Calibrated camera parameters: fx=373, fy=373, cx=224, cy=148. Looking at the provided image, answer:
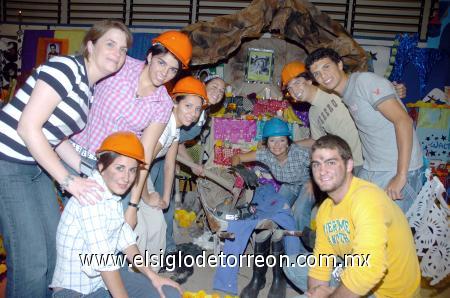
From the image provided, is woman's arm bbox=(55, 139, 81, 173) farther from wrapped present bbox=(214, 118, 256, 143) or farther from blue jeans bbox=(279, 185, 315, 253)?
wrapped present bbox=(214, 118, 256, 143)

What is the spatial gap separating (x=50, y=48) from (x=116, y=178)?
264 inches

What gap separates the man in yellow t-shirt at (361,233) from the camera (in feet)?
6.52

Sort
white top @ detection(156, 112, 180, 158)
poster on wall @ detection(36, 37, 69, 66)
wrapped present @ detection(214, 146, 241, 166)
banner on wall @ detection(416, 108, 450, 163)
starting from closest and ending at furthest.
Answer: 1. white top @ detection(156, 112, 180, 158)
2. wrapped present @ detection(214, 146, 241, 166)
3. banner on wall @ detection(416, 108, 450, 163)
4. poster on wall @ detection(36, 37, 69, 66)

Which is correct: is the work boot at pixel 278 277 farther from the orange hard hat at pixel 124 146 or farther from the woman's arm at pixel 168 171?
the orange hard hat at pixel 124 146

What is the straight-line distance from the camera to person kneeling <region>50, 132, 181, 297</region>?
206cm

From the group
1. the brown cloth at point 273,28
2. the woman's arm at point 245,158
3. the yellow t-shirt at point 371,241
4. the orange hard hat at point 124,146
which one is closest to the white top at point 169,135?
the woman's arm at point 245,158

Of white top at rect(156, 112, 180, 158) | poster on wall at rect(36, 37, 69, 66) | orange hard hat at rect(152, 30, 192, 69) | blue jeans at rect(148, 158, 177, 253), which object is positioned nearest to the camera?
orange hard hat at rect(152, 30, 192, 69)

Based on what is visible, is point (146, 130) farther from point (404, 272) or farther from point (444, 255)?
point (444, 255)

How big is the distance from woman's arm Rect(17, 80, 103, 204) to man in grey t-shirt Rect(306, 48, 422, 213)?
7.24 ft

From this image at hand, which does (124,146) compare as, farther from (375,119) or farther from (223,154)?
(223,154)

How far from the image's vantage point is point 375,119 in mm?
3055

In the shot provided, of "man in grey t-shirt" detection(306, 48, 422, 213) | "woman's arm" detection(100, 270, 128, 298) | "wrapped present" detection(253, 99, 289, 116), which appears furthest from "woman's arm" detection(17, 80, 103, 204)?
"wrapped present" detection(253, 99, 289, 116)

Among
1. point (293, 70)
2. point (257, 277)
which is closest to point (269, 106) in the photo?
point (293, 70)

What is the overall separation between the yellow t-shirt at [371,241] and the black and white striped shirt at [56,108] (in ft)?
5.60
